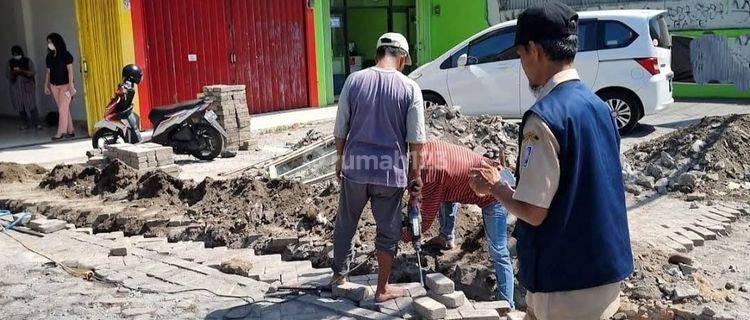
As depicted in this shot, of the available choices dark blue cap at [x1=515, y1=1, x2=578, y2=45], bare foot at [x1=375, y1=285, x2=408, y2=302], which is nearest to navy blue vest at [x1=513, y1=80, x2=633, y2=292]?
dark blue cap at [x1=515, y1=1, x2=578, y2=45]

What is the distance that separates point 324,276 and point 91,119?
30.3 feet

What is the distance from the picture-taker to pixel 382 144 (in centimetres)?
441

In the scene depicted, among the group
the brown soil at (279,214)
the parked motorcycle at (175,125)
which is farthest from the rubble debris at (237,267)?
the parked motorcycle at (175,125)

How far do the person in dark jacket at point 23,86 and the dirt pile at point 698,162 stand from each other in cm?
1138

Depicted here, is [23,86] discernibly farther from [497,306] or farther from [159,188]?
[497,306]

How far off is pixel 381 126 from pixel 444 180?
61 cm

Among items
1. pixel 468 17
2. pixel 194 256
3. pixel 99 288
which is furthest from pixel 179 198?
pixel 468 17

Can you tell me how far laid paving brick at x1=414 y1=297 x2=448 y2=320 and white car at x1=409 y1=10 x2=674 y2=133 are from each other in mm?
7276

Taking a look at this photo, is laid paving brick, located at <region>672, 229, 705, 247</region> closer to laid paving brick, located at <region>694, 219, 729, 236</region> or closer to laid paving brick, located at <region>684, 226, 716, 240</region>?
laid paving brick, located at <region>684, 226, 716, 240</region>

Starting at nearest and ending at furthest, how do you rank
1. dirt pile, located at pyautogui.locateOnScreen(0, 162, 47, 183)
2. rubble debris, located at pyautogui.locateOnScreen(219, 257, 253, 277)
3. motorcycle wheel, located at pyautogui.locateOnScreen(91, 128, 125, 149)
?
rubble debris, located at pyautogui.locateOnScreen(219, 257, 253, 277) < dirt pile, located at pyautogui.locateOnScreen(0, 162, 47, 183) < motorcycle wheel, located at pyautogui.locateOnScreen(91, 128, 125, 149)

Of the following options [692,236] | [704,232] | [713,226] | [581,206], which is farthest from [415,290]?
[713,226]

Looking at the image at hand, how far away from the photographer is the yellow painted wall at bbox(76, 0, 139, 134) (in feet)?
41.6

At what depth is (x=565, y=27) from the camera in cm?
249

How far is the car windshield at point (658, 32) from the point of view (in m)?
11.2
